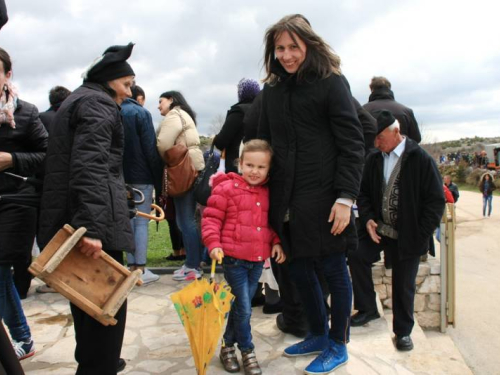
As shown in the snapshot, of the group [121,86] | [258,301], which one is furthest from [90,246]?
[258,301]

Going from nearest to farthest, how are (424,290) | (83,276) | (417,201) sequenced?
1. (83,276)
2. (417,201)
3. (424,290)

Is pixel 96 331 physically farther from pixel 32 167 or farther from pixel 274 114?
pixel 274 114

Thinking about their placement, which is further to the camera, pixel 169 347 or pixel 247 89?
pixel 247 89

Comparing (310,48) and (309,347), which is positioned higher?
(310,48)

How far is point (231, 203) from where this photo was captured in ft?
9.56

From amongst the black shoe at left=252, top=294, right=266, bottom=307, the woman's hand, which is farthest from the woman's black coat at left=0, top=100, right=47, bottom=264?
the black shoe at left=252, top=294, right=266, bottom=307

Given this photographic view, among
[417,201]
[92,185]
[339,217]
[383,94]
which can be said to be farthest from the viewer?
[383,94]

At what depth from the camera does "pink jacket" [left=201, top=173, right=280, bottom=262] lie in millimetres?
2891

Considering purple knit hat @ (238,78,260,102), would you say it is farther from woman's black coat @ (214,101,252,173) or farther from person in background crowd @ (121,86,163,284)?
person in background crowd @ (121,86,163,284)

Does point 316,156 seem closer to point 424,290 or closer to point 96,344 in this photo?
point 96,344

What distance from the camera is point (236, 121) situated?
416cm

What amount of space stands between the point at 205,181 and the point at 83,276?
218 cm

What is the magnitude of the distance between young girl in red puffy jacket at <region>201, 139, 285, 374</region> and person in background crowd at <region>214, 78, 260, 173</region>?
121 centimetres

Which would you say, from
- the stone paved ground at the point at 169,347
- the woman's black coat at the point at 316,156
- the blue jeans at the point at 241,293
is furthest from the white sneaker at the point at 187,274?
the woman's black coat at the point at 316,156
